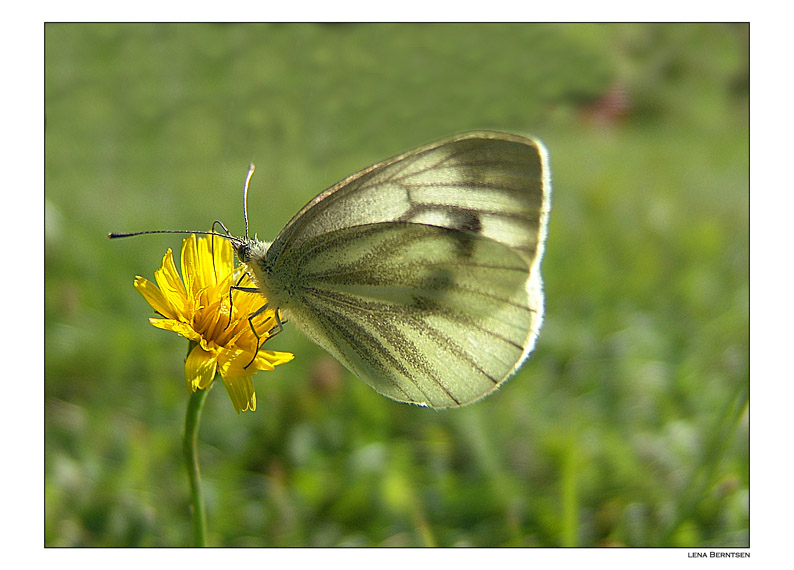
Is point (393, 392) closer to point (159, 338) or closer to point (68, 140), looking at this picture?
point (159, 338)

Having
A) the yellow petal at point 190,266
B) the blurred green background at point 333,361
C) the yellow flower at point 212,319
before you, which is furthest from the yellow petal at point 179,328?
the blurred green background at point 333,361

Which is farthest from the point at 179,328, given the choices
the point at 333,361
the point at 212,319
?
the point at 333,361

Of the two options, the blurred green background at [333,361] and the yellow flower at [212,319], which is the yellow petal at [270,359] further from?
the blurred green background at [333,361]

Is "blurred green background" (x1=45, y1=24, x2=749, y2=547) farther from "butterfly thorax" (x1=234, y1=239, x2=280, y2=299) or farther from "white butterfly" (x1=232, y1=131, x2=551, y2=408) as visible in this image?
"butterfly thorax" (x1=234, y1=239, x2=280, y2=299)

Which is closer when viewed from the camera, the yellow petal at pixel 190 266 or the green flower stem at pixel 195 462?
the green flower stem at pixel 195 462

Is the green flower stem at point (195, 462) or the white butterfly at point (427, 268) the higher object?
the white butterfly at point (427, 268)

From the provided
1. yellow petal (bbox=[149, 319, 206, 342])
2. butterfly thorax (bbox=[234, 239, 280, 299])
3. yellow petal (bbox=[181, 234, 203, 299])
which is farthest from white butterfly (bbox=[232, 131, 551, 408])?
yellow petal (bbox=[149, 319, 206, 342])
